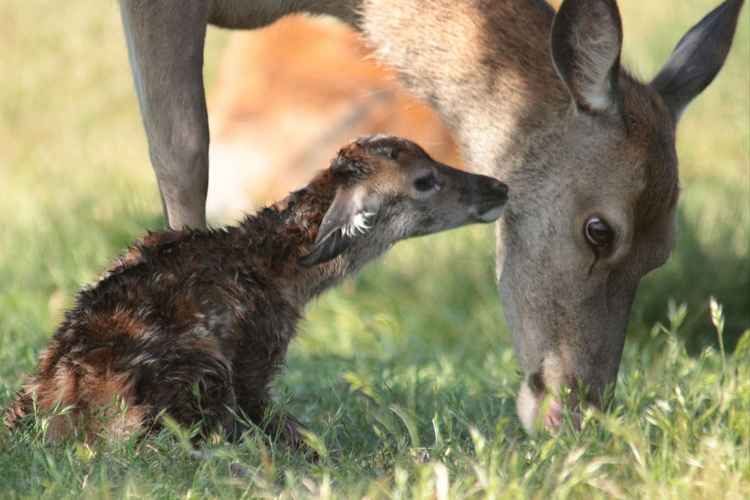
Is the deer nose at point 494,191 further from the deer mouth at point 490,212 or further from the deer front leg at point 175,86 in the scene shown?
the deer front leg at point 175,86

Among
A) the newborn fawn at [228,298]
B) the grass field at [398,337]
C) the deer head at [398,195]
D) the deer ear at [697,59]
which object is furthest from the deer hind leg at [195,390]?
the deer ear at [697,59]

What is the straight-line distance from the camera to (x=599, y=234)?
5797 mm

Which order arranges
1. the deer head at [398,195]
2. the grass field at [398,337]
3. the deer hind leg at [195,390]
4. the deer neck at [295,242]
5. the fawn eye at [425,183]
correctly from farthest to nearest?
the fawn eye at [425,183] < the deer head at [398,195] < the deer neck at [295,242] < the deer hind leg at [195,390] < the grass field at [398,337]

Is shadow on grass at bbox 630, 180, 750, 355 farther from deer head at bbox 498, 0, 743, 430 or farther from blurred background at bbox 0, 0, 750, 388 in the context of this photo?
deer head at bbox 498, 0, 743, 430

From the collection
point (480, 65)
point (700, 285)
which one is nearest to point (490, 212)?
point (480, 65)

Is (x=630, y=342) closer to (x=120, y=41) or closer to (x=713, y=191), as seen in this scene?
(x=713, y=191)

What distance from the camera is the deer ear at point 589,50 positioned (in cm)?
554

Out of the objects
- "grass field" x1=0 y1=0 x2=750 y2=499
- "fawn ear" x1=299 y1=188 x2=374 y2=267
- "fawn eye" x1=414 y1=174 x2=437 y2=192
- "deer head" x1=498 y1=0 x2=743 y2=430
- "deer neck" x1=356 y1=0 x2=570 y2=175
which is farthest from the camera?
"deer neck" x1=356 y1=0 x2=570 y2=175

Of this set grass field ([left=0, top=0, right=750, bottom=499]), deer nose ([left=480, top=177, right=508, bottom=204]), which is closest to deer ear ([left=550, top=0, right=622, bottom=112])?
deer nose ([left=480, top=177, right=508, bottom=204])

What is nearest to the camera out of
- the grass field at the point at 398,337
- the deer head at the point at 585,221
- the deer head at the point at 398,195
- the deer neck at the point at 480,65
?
the grass field at the point at 398,337

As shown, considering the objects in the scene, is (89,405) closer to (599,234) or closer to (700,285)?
(599,234)

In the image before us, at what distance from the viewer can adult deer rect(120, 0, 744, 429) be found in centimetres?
562

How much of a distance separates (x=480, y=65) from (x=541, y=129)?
0.38 meters

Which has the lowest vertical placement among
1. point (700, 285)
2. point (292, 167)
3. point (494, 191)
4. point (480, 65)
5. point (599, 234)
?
point (292, 167)
